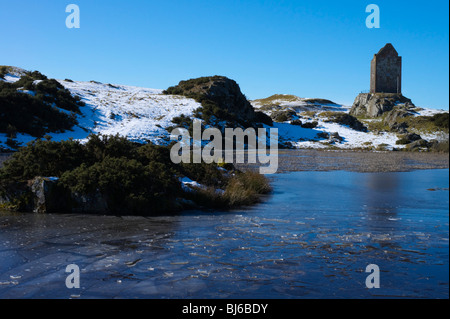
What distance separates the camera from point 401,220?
11062 millimetres

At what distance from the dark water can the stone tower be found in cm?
9624

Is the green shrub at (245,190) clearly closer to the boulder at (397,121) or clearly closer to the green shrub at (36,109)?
the green shrub at (36,109)

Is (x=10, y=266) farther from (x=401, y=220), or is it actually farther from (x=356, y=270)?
(x=401, y=220)

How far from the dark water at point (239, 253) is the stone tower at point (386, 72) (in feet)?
316

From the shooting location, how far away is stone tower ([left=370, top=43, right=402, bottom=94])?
328 ft

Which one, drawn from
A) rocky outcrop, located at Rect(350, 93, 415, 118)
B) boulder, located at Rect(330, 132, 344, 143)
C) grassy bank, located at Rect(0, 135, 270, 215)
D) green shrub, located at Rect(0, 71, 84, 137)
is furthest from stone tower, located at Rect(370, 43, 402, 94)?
grassy bank, located at Rect(0, 135, 270, 215)

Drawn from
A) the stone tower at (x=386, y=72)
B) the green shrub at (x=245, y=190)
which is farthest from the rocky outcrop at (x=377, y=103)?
the green shrub at (x=245, y=190)

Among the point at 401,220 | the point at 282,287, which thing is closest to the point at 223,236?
the point at 282,287

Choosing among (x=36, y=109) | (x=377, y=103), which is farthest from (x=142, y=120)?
(x=377, y=103)

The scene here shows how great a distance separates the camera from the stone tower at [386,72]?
9994 cm

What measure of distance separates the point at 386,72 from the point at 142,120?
7770 cm

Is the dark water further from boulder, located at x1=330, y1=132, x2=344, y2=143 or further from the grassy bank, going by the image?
boulder, located at x1=330, y1=132, x2=344, y2=143

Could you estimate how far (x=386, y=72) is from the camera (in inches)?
4119

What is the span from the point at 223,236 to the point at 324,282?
3705 mm
